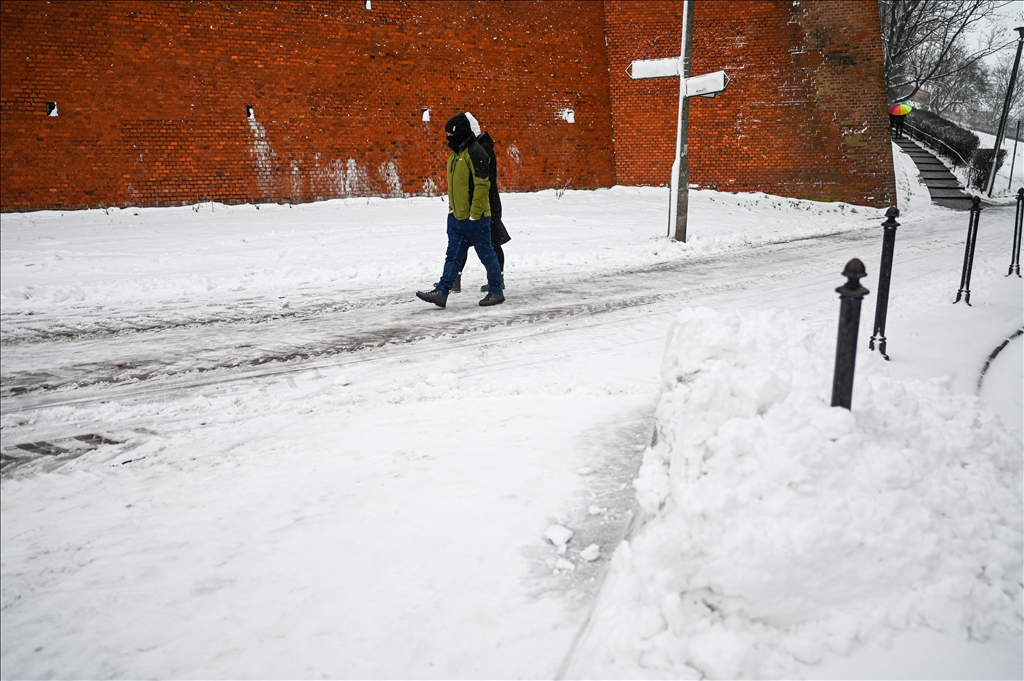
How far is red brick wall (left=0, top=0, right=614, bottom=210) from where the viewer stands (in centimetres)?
1095

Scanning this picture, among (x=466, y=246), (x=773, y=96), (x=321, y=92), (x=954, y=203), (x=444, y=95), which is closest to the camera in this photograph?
(x=466, y=246)

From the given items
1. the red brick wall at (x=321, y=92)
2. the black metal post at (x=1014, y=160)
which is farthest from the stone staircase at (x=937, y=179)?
the red brick wall at (x=321, y=92)

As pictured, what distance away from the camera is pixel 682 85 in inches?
417

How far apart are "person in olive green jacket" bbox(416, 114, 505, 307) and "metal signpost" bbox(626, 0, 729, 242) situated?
Answer: 5.68 metres

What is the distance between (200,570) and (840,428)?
7.97 ft

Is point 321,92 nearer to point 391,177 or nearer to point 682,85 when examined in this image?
point 391,177

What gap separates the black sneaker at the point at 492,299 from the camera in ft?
20.8

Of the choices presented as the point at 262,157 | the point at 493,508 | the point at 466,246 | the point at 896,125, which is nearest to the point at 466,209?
the point at 466,246

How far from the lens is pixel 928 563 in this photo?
220 centimetres

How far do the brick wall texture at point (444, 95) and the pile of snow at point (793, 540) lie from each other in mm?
9028

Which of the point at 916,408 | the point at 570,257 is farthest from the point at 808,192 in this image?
the point at 916,408

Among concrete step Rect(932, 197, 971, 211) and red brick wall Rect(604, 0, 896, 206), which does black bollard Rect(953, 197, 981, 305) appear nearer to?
red brick wall Rect(604, 0, 896, 206)

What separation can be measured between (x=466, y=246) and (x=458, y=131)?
3.77 ft

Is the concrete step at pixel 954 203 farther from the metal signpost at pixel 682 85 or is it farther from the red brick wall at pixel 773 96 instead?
the metal signpost at pixel 682 85
